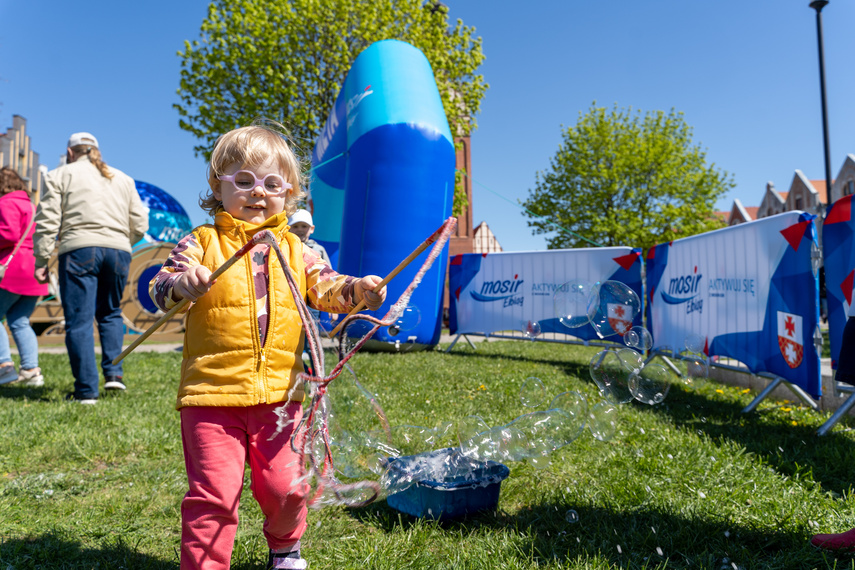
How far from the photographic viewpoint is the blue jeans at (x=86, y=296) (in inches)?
164

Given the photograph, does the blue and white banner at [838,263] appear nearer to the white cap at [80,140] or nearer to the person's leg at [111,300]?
the person's leg at [111,300]

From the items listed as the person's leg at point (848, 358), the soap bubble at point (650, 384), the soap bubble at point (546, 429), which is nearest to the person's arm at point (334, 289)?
the soap bubble at point (546, 429)

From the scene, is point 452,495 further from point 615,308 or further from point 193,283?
point 615,308

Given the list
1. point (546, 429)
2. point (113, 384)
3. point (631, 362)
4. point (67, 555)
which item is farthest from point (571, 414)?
point (113, 384)

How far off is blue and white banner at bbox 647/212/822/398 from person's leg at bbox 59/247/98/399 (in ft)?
16.7

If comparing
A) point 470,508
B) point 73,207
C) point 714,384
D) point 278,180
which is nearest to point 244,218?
point 278,180

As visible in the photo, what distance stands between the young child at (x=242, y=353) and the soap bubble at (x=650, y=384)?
1.84 meters

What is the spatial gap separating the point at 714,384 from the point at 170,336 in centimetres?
1134

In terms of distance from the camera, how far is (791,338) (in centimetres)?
409

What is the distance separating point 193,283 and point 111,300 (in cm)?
352

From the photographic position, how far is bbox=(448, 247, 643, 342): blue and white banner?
7456 mm

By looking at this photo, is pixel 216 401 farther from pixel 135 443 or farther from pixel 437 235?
pixel 135 443

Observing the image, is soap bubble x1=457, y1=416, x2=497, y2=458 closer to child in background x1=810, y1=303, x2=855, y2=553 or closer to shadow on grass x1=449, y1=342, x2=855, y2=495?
child in background x1=810, y1=303, x2=855, y2=553

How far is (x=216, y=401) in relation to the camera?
1688 millimetres
